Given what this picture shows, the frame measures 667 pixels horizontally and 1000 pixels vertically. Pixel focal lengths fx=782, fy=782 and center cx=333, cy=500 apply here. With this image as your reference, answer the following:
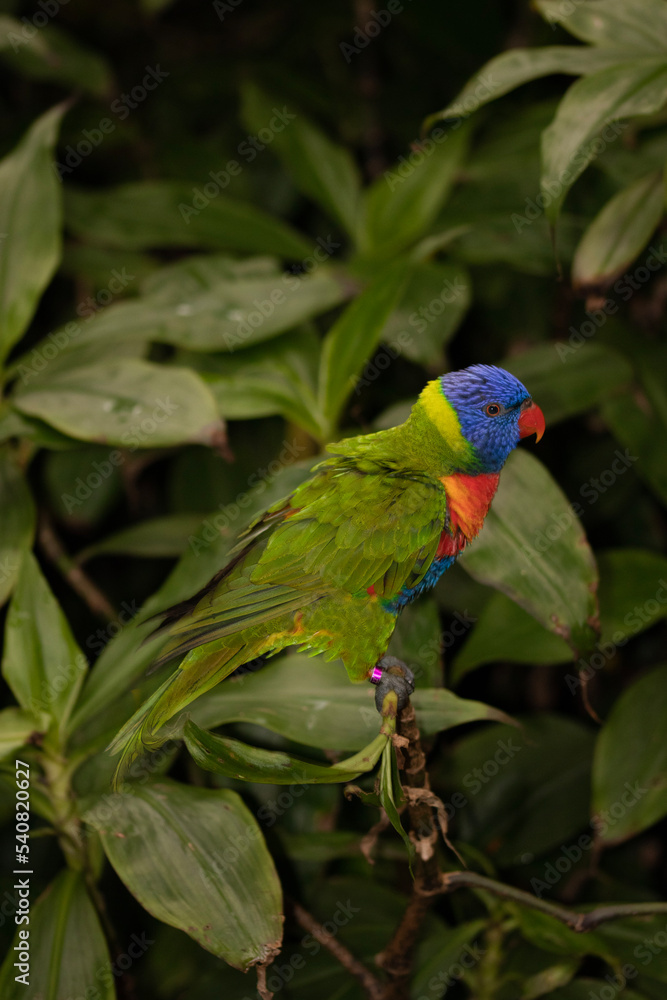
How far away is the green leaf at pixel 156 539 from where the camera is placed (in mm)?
1921

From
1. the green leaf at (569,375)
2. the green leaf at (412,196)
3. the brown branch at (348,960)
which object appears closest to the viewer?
the brown branch at (348,960)

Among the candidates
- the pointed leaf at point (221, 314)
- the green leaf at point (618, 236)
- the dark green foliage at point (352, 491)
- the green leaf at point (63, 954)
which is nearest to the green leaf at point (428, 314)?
the dark green foliage at point (352, 491)

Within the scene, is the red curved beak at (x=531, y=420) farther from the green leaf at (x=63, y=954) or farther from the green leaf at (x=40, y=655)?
the green leaf at (x=63, y=954)

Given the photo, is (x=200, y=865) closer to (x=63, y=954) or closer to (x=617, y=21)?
(x=63, y=954)

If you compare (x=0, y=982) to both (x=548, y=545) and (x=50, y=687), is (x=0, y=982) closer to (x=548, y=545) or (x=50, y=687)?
(x=50, y=687)

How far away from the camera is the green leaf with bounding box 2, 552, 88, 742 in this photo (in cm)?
143

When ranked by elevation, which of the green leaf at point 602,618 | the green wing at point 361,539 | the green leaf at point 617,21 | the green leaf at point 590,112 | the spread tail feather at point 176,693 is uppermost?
the green leaf at point 617,21

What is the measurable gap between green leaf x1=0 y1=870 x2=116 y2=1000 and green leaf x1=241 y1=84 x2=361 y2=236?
1.82 meters

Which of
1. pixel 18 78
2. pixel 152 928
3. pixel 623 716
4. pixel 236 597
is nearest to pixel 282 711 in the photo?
pixel 236 597

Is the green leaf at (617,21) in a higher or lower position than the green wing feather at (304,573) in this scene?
higher

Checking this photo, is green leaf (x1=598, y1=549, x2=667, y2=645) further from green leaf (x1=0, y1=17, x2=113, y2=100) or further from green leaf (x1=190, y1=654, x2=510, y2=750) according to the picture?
green leaf (x1=0, y1=17, x2=113, y2=100)

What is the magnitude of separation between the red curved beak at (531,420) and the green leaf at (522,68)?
0.75 meters

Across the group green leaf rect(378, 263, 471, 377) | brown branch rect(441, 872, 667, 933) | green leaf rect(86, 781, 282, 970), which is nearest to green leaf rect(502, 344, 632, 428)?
green leaf rect(378, 263, 471, 377)

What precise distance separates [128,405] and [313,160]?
3.79 feet
